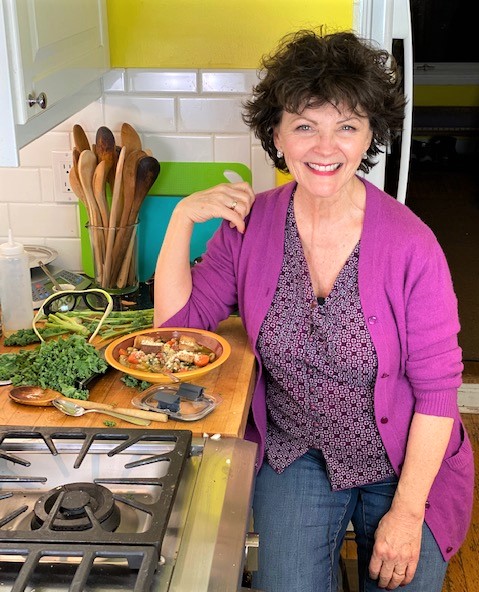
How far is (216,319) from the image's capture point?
2033mm

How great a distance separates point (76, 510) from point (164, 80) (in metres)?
1.56

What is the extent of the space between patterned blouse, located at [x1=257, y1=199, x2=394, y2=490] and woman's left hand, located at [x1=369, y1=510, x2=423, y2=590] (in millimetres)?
122

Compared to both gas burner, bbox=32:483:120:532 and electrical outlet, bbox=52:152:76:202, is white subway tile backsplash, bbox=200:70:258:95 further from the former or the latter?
gas burner, bbox=32:483:120:532

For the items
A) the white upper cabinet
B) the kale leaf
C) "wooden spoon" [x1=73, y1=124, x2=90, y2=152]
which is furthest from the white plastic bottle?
"wooden spoon" [x1=73, y1=124, x2=90, y2=152]

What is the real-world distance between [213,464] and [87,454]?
0.23 metres

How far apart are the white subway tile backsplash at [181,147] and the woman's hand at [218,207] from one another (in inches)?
22.4

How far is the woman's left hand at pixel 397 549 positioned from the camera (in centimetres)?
184

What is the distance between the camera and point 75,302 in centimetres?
214

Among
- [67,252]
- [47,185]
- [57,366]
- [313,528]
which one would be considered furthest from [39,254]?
[313,528]

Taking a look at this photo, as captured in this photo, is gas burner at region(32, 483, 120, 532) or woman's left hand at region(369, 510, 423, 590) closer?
gas burner at region(32, 483, 120, 532)

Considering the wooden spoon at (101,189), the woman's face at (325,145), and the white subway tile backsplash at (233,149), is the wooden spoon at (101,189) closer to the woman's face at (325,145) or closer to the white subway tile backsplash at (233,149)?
the white subway tile backsplash at (233,149)

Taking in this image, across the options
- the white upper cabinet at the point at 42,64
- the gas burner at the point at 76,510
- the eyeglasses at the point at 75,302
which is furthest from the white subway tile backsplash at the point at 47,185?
the gas burner at the point at 76,510

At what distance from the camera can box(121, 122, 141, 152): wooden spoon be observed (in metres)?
2.46

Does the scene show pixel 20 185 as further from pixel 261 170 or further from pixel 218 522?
pixel 218 522
